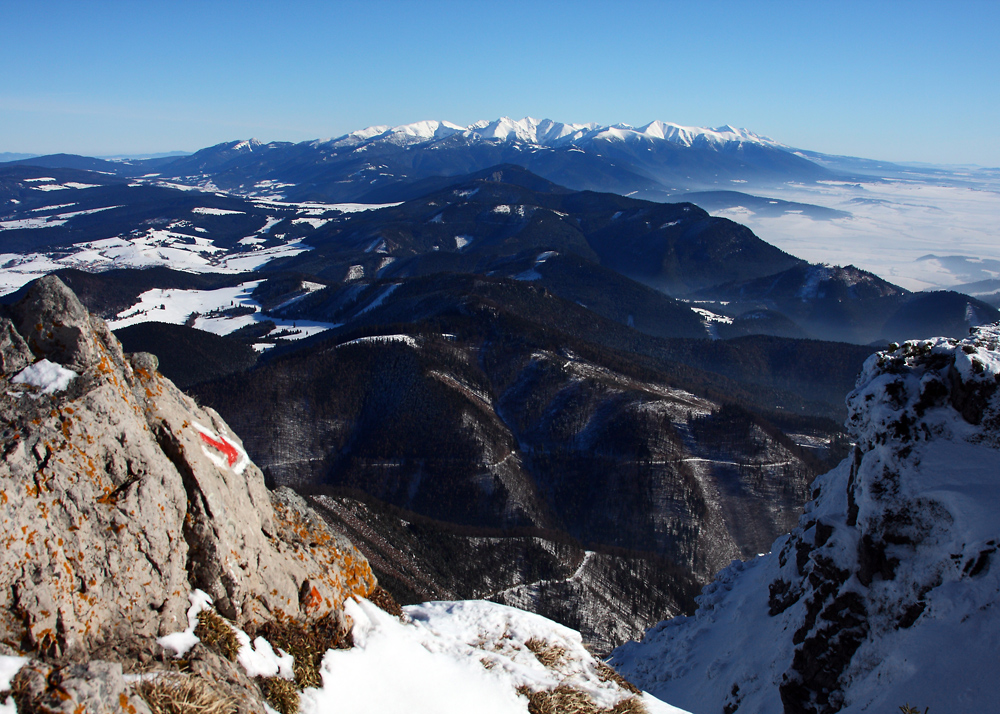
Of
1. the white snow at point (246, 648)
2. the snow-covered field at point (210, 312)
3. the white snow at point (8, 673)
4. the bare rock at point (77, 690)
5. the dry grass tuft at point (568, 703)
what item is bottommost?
the snow-covered field at point (210, 312)

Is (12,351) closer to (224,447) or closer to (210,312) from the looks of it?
(224,447)

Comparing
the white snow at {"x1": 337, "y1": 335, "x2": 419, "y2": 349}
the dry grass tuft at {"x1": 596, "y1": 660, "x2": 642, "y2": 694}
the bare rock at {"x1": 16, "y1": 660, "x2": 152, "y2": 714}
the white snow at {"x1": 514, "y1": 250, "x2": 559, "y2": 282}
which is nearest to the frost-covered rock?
the dry grass tuft at {"x1": 596, "y1": 660, "x2": 642, "y2": 694}

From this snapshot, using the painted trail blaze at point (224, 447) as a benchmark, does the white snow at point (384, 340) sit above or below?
below

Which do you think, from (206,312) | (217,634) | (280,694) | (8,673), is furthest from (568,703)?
(206,312)

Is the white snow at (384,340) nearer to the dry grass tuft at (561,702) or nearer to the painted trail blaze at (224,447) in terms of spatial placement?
the painted trail blaze at (224,447)

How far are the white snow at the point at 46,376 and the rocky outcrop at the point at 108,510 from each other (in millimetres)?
19

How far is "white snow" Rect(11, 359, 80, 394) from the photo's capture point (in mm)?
8062

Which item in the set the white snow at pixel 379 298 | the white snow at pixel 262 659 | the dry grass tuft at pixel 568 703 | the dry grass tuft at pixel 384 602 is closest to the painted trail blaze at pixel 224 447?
the white snow at pixel 262 659

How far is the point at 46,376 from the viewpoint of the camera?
27.1 ft

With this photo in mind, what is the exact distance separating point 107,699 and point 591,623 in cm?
3194

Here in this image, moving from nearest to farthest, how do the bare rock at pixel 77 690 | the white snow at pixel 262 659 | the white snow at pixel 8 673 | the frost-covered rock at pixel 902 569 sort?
1. the white snow at pixel 8 673
2. the bare rock at pixel 77 690
3. the white snow at pixel 262 659
4. the frost-covered rock at pixel 902 569

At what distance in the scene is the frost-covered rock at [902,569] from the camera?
1198 centimetres

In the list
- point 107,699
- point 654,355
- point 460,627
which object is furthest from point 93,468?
point 654,355

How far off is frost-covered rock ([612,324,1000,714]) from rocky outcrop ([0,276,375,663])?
11646mm
